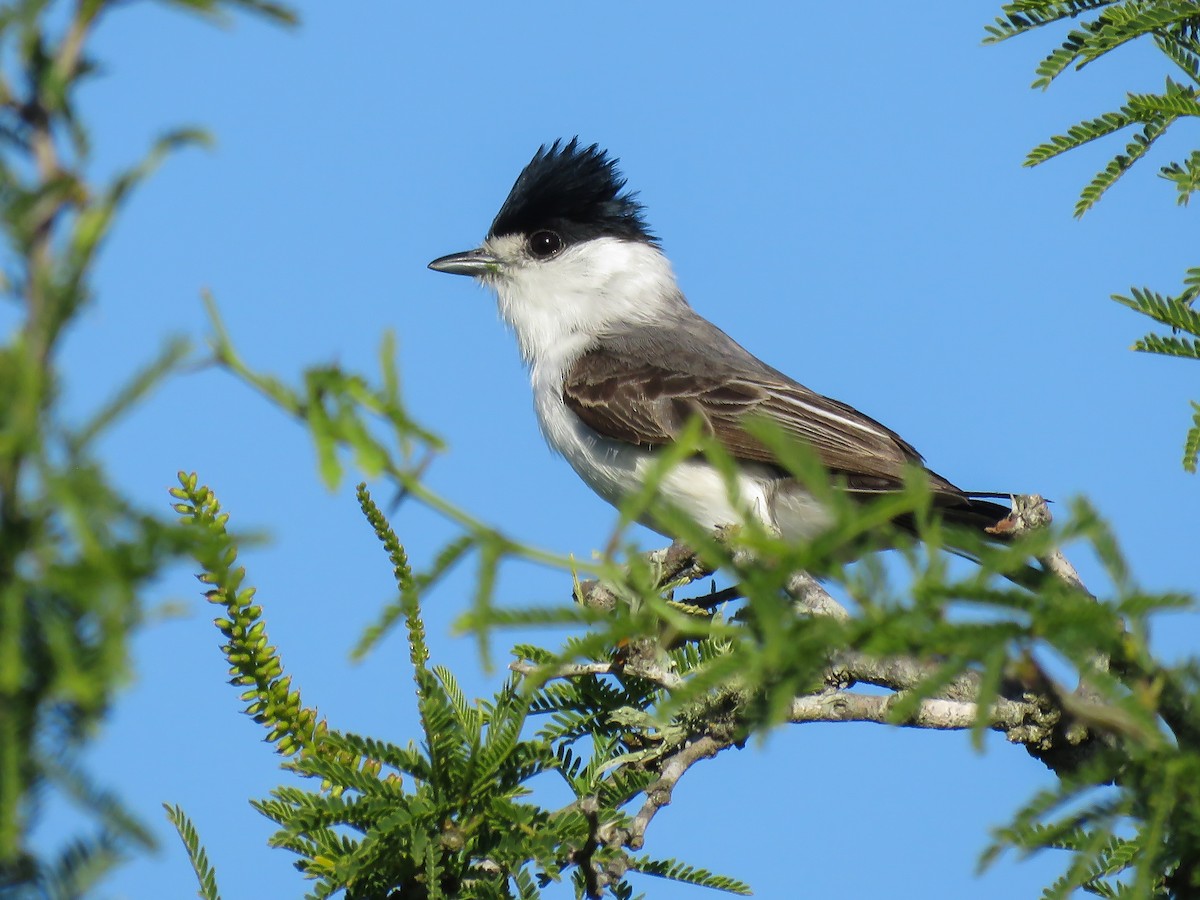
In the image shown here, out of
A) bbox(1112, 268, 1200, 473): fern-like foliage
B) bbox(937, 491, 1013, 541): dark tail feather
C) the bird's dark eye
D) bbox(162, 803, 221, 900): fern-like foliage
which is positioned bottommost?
bbox(162, 803, 221, 900): fern-like foliage

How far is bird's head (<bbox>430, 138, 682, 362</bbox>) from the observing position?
836 centimetres

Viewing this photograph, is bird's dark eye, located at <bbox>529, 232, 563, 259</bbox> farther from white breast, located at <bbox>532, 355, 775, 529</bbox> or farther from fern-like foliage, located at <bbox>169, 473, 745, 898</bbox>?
fern-like foliage, located at <bbox>169, 473, 745, 898</bbox>

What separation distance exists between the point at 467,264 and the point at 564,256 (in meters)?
0.64

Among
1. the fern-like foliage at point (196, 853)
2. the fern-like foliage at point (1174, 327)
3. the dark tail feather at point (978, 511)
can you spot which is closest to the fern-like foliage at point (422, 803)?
the fern-like foliage at point (196, 853)

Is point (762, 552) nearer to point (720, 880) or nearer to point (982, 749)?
point (982, 749)

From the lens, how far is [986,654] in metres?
1.69

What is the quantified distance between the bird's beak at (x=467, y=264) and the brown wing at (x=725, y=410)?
125cm

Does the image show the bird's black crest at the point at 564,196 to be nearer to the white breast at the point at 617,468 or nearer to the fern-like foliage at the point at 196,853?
the white breast at the point at 617,468

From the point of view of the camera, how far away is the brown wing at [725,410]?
675 centimetres

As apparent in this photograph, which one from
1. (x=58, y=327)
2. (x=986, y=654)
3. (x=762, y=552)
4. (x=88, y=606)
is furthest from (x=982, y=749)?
(x=58, y=327)

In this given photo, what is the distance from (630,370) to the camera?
7305 millimetres

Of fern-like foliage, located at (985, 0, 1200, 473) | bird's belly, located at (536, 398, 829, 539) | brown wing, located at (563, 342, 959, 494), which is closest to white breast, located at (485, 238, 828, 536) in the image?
bird's belly, located at (536, 398, 829, 539)

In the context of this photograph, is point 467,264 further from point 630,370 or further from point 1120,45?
point 1120,45

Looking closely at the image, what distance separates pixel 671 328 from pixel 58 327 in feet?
22.9
